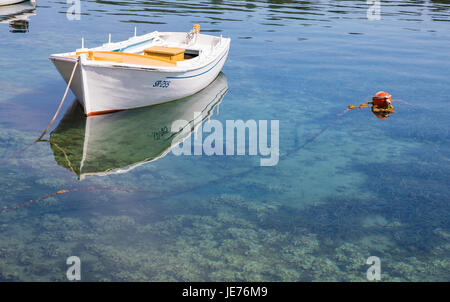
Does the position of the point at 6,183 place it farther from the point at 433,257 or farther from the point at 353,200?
the point at 433,257

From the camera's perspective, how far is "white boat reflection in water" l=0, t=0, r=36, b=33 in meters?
23.9

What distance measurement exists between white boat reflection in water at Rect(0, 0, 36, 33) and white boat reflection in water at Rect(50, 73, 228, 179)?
1391 cm

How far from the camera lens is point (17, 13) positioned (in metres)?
29.3

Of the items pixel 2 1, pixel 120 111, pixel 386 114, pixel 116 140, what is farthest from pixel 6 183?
pixel 2 1

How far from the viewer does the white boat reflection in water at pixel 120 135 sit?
8836mm

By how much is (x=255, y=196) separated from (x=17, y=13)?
27.8m

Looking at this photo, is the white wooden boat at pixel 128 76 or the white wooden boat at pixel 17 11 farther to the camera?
the white wooden boat at pixel 17 11

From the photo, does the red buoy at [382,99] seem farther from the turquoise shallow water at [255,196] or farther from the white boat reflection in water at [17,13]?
the white boat reflection in water at [17,13]
